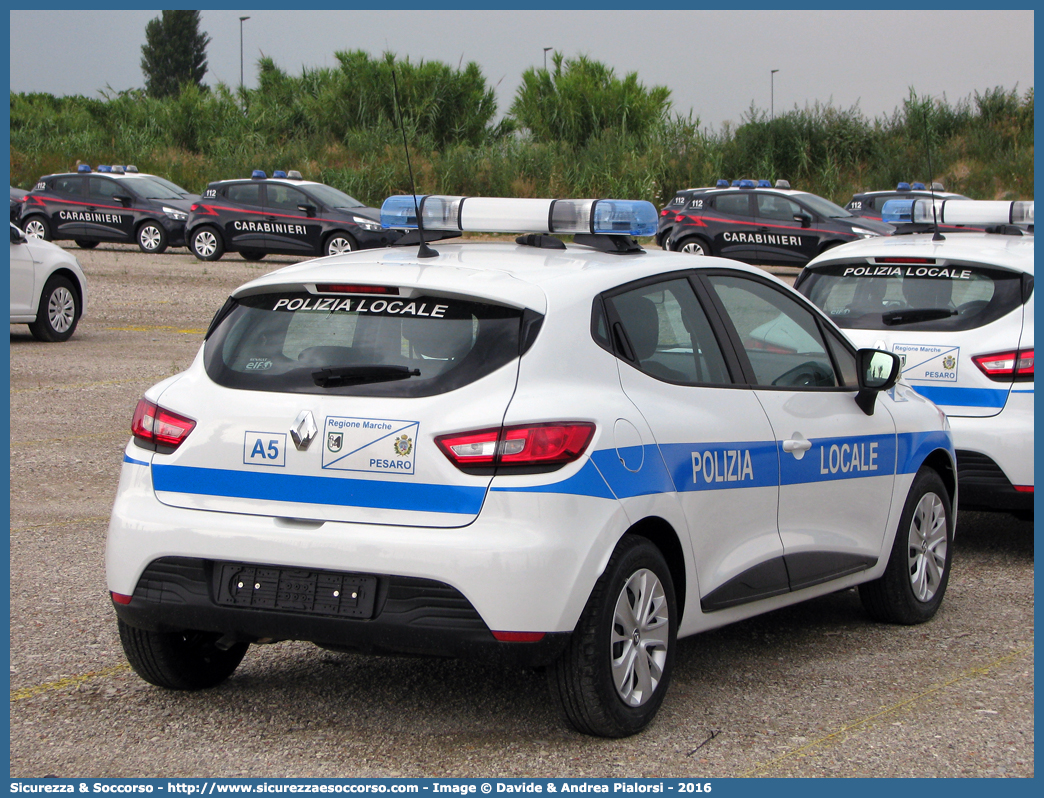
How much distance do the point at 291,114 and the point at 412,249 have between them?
147 ft

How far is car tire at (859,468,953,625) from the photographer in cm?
548

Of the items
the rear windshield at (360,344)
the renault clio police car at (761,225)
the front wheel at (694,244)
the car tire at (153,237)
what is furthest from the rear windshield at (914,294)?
the car tire at (153,237)

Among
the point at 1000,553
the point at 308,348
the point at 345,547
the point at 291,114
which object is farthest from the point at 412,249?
the point at 291,114

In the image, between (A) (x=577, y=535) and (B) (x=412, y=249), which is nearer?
(A) (x=577, y=535)

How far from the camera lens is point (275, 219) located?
1022 inches

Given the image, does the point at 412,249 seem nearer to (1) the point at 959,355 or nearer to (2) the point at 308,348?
(2) the point at 308,348

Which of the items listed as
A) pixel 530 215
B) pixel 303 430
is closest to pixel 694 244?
pixel 530 215

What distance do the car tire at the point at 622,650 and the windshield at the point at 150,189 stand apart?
2610 cm

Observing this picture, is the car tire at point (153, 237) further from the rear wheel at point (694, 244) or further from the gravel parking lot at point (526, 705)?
the gravel parking lot at point (526, 705)

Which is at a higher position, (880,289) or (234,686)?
(880,289)

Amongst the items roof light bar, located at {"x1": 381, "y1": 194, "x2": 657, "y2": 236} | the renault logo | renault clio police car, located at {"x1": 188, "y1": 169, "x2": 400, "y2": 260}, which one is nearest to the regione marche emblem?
the renault logo

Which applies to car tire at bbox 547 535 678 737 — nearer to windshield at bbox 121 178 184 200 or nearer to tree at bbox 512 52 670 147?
windshield at bbox 121 178 184 200

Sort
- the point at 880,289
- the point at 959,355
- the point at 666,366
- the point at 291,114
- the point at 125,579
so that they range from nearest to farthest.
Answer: the point at 125,579 → the point at 666,366 → the point at 959,355 → the point at 880,289 → the point at 291,114

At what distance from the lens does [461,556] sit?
12.2 ft
